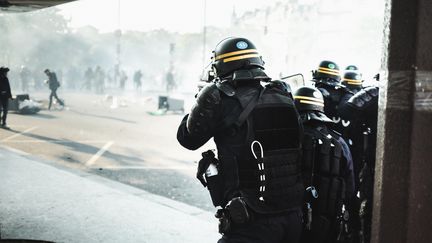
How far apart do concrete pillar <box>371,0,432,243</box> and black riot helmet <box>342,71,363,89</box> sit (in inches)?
157

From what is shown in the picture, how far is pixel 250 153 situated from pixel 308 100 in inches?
41.0

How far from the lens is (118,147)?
10.6 metres

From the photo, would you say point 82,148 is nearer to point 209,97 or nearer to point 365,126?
point 365,126

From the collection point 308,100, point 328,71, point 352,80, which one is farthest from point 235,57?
point 352,80

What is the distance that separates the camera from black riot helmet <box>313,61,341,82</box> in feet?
16.4

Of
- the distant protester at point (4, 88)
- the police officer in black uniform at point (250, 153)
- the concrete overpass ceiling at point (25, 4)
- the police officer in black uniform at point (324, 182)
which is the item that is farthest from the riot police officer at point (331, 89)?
the distant protester at point (4, 88)

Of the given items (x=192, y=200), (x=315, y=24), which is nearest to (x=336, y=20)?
(x=315, y=24)

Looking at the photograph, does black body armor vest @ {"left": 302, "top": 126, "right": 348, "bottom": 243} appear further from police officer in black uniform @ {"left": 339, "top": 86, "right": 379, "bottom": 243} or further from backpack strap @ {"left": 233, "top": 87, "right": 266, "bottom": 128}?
police officer in black uniform @ {"left": 339, "top": 86, "right": 379, "bottom": 243}

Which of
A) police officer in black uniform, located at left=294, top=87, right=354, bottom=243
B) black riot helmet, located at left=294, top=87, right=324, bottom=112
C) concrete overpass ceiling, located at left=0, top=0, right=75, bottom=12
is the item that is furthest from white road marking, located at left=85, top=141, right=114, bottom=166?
police officer in black uniform, located at left=294, top=87, right=354, bottom=243

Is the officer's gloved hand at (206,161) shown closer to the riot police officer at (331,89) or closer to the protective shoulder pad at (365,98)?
the protective shoulder pad at (365,98)

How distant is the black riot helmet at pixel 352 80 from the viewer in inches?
212

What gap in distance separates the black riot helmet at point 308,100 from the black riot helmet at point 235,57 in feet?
2.29

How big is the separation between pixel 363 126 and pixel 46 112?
597 inches

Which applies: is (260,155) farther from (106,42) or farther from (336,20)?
(106,42)
